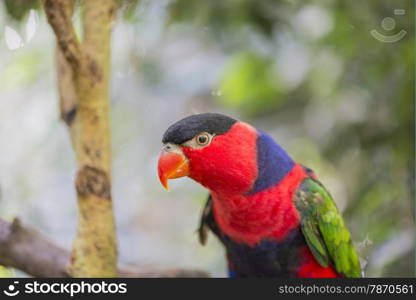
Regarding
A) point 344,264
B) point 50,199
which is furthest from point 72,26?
point 344,264

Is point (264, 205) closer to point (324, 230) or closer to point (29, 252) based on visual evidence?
point (324, 230)

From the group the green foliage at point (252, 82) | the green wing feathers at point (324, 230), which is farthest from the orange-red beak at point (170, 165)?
the green foliage at point (252, 82)

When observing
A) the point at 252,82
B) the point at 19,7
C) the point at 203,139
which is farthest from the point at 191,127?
the point at 252,82

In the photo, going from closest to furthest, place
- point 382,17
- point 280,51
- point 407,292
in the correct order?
point 407,292
point 382,17
point 280,51

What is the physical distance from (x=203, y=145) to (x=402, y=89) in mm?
805

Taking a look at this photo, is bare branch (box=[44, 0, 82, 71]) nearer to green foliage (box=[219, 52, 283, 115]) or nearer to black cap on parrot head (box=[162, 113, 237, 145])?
black cap on parrot head (box=[162, 113, 237, 145])

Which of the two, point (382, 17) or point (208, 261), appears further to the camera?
point (208, 261)

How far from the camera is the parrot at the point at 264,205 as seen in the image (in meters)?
0.81

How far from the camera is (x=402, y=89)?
4.55ft

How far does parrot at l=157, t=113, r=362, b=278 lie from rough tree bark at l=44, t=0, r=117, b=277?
107 mm

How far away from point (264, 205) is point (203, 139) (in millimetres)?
194

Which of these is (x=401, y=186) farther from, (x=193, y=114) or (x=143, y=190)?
(x=193, y=114)

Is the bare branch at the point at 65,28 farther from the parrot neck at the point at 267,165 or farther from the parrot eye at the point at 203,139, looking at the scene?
the parrot neck at the point at 267,165

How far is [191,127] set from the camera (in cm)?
74
